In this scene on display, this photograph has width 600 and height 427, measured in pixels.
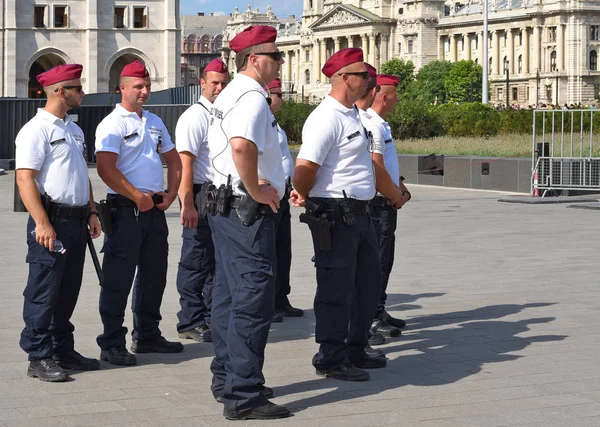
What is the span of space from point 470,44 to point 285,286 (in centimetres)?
13924

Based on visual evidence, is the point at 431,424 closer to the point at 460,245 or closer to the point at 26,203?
the point at 26,203

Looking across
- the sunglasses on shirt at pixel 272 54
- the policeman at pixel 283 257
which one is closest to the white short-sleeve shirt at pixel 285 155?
the policeman at pixel 283 257

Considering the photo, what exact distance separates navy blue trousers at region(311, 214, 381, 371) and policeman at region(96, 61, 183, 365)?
3.86 feet

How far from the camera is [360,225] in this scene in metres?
6.77

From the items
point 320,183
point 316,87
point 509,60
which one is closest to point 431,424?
point 320,183

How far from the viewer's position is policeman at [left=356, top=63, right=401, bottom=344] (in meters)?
7.35

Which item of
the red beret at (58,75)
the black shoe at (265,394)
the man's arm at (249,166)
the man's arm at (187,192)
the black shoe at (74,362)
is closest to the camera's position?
the man's arm at (249,166)

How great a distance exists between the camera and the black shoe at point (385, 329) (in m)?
8.15

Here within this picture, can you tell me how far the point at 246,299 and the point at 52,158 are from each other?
5.57 ft

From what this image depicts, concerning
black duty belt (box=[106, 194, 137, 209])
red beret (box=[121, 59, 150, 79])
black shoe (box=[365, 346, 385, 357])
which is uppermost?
red beret (box=[121, 59, 150, 79])

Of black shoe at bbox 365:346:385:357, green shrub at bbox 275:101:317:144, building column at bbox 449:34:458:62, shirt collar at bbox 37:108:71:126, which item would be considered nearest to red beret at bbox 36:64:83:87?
shirt collar at bbox 37:108:71:126

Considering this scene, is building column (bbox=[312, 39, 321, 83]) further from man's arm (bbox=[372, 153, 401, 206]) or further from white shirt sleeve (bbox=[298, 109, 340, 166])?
white shirt sleeve (bbox=[298, 109, 340, 166])

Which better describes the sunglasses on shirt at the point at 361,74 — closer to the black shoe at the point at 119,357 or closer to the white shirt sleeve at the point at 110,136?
the white shirt sleeve at the point at 110,136

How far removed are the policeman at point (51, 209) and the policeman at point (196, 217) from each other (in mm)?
1044
